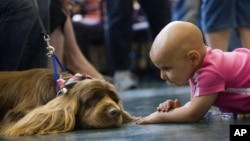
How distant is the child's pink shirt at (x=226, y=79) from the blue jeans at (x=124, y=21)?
2.34 m

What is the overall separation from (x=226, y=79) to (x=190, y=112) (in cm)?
17

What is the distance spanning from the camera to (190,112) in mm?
2256

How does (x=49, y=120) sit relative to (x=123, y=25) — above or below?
below

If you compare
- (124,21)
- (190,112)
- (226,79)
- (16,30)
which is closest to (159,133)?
(190,112)

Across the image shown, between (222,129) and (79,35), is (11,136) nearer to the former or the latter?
(222,129)

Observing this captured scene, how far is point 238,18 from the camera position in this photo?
3.94 m

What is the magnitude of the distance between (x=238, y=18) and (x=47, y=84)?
1.88 m

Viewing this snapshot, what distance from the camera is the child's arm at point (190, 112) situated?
2234mm

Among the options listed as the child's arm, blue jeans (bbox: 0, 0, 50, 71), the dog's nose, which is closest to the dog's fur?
the dog's nose

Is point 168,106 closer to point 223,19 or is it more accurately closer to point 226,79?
Result: point 226,79

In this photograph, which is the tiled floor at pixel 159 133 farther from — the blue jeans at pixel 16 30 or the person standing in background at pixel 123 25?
the person standing in background at pixel 123 25

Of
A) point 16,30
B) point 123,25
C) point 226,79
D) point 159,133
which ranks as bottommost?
point 159,133

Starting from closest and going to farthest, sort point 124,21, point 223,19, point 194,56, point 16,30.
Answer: point 194,56
point 16,30
point 223,19
point 124,21

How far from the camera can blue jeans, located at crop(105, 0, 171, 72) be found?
4641 mm
